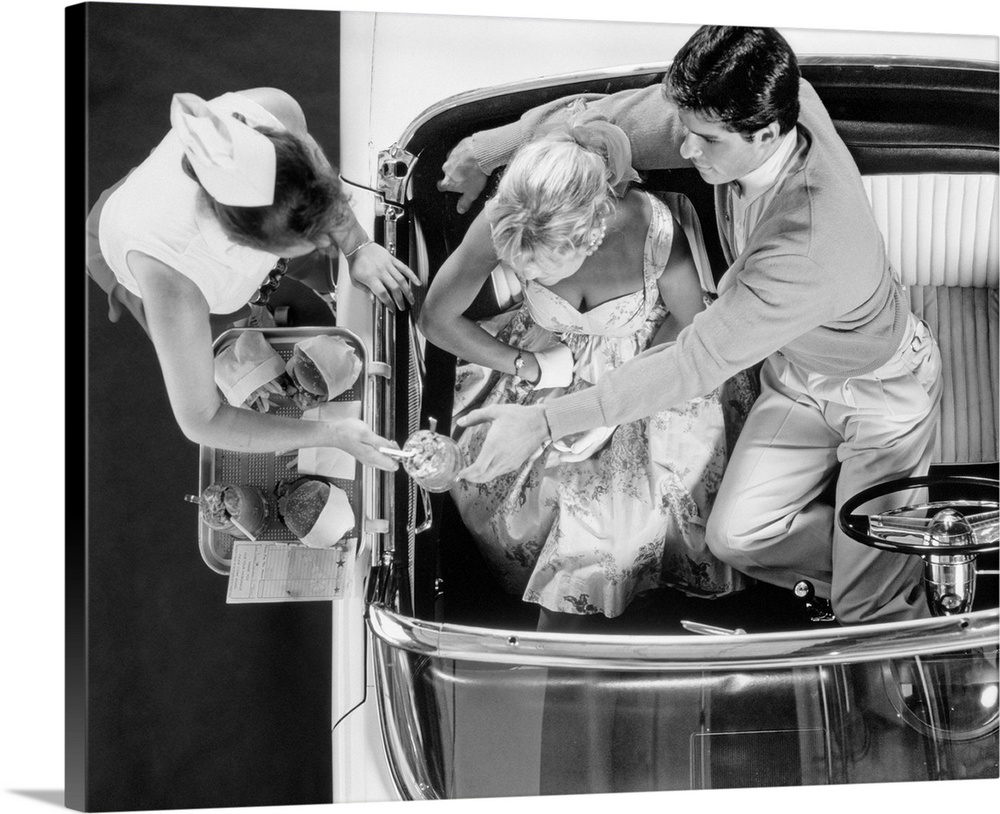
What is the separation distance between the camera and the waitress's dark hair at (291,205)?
2.00 m

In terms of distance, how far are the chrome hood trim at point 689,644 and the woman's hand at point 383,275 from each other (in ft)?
2.25

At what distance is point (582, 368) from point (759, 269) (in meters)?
0.45

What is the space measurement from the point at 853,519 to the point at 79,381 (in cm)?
177

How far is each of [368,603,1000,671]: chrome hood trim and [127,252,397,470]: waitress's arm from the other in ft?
1.30

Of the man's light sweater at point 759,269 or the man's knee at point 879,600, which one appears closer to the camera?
the man's light sweater at point 759,269

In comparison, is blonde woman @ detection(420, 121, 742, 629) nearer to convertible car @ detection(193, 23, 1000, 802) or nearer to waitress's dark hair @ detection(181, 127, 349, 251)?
convertible car @ detection(193, 23, 1000, 802)

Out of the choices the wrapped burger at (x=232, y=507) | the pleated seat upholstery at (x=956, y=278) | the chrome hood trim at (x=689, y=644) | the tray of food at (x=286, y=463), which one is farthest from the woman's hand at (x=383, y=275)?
the pleated seat upholstery at (x=956, y=278)

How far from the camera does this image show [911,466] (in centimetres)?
231

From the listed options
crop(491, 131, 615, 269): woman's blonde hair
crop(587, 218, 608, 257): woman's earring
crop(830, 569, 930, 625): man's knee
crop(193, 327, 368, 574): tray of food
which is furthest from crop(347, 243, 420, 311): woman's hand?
crop(830, 569, 930, 625): man's knee

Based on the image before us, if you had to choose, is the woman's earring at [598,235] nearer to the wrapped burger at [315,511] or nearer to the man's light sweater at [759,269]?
the man's light sweater at [759,269]

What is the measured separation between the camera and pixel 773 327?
217 cm

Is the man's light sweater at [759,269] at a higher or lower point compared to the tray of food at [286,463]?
higher

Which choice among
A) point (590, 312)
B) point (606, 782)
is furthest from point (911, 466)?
point (606, 782)

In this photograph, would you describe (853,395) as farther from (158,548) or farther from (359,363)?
(158,548)
